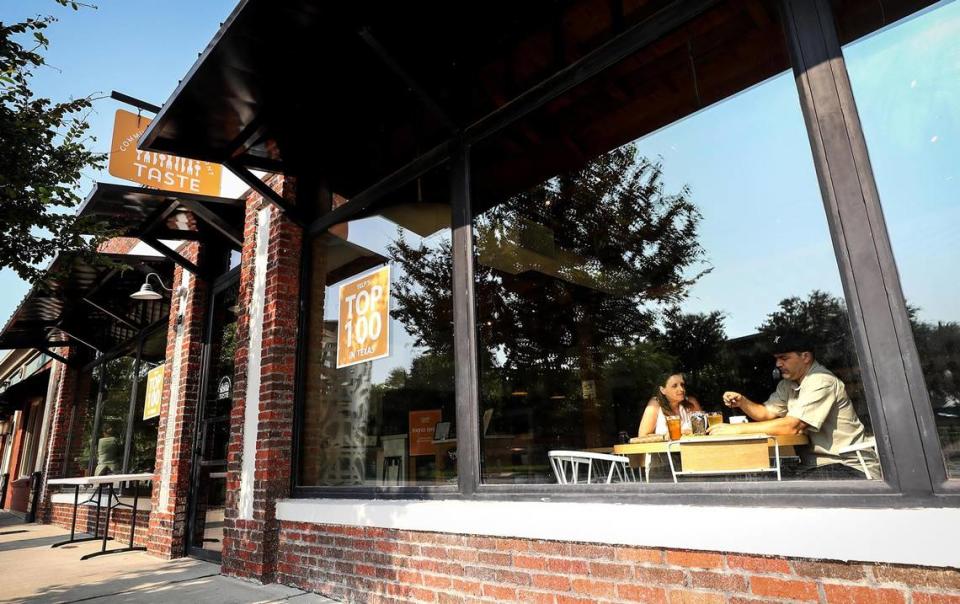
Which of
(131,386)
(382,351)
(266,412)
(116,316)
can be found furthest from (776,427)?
(116,316)

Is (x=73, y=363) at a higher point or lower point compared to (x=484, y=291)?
higher

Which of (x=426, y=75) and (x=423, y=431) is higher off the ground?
(x=426, y=75)

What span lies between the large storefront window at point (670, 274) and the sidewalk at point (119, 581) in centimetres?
222

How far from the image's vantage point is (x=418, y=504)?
3.28 meters

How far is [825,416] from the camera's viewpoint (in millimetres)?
2848

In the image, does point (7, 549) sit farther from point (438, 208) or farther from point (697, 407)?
point (697, 407)

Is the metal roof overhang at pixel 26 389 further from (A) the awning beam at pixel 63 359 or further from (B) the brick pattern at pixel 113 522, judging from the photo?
(B) the brick pattern at pixel 113 522

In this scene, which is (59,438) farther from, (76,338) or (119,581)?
(119,581)

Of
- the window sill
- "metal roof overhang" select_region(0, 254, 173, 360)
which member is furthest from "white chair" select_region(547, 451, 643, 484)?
"metal roof overhang" select_region(0, 254, 173, 360)

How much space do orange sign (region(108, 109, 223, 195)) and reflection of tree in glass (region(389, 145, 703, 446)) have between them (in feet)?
7.67

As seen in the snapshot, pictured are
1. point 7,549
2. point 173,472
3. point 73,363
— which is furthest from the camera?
point 73,363

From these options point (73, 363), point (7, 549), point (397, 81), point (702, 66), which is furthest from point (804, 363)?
point (73, 363)

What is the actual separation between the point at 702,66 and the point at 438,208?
1898 mm

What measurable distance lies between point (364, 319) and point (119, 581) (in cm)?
302
